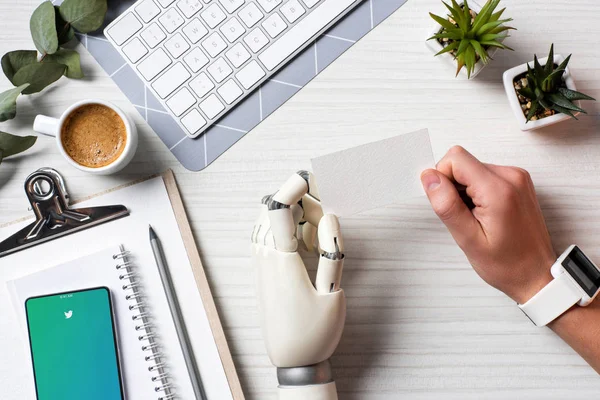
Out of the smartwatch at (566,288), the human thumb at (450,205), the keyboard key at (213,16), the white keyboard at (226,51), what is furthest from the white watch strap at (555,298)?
the keyboard key at (213,16)

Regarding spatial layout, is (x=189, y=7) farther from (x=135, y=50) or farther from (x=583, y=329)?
(x=583, y=329)

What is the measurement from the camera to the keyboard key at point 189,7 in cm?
76

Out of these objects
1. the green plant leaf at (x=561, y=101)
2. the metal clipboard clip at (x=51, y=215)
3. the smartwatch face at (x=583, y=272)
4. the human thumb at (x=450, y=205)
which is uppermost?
the green plant leaf at (x=561, y=101)

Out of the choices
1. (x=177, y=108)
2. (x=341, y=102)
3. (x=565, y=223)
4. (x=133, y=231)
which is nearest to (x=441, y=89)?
(x=341, y=102)

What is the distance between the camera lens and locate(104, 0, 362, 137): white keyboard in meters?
0.75

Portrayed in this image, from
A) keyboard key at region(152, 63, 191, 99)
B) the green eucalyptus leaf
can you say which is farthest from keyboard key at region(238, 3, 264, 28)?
the green eucalyptus leaf

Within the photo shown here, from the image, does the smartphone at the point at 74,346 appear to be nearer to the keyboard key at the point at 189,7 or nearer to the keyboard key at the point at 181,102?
the keyboard key at the point at 181,102

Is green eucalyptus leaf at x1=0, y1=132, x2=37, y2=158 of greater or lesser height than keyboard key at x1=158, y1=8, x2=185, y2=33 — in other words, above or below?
below

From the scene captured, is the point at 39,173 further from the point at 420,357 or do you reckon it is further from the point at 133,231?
the point at 420,357

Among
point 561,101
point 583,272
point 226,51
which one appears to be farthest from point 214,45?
point 583,272

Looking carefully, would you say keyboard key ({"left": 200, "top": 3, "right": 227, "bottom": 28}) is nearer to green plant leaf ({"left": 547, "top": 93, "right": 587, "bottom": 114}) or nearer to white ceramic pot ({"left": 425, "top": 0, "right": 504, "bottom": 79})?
white ceramic pot ({"left": 425, "top": 0, "right": 504, "bottom": 79})

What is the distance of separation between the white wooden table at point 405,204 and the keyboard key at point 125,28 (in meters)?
0.05

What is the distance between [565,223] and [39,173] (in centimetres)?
70

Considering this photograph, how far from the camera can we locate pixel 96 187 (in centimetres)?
77
